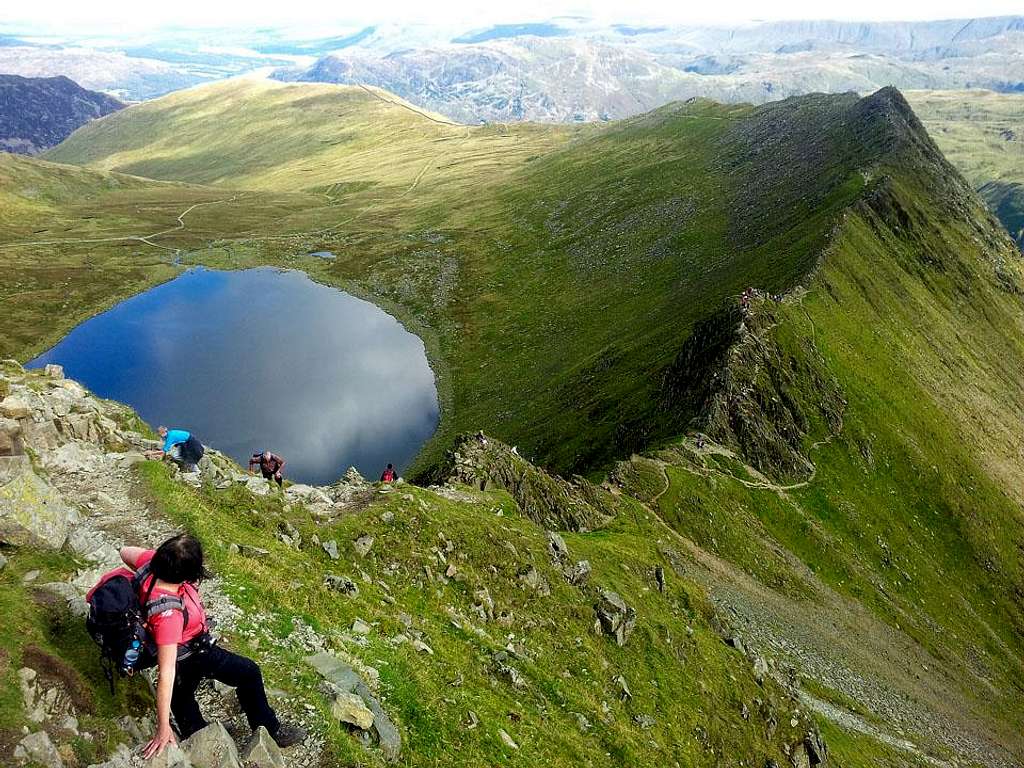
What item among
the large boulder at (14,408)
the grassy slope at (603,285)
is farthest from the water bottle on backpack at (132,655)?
the grassy slope at (603,285)

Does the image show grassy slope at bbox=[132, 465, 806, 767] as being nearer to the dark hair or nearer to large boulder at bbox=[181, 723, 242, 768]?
large boulder at bbox=[181, 723, 242, 768]

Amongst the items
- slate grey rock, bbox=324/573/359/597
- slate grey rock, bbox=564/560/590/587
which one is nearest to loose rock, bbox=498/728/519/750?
slate grey rock, bbox=324/573/359/597

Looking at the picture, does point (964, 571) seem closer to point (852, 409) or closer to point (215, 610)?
point (852, 409)

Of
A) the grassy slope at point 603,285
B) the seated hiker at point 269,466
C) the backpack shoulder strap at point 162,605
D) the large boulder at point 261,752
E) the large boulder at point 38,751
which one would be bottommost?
the grassy slope at point 603,285

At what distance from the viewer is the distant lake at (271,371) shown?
10106cm

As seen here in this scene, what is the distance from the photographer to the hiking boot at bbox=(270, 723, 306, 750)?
13.1 meters

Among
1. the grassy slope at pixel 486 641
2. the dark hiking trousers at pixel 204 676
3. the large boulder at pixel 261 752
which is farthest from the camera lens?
the grassy slope at pixel 486 641

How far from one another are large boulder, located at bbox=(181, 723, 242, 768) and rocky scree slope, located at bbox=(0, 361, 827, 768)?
3 centimetres

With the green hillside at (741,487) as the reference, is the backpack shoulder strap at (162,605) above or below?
above

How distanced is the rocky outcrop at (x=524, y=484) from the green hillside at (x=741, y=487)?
334mm

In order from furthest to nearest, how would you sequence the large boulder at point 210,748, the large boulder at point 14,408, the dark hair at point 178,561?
1. the large boulder at point 14,408
2. the large boulder at point 210,748
3. the dark hair at point 178,561

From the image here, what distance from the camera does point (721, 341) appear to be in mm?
73562

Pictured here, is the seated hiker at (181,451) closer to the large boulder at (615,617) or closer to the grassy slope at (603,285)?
the large boulder at (615,617)

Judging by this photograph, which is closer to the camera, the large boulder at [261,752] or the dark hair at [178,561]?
the dark hair at [178,561]
